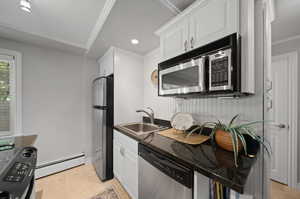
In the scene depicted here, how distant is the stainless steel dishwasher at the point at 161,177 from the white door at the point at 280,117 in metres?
1.93

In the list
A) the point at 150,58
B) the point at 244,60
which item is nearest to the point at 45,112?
the point at 150,58

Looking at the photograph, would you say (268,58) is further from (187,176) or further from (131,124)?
(131,124)

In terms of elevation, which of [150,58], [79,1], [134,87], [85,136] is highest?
[79,1]

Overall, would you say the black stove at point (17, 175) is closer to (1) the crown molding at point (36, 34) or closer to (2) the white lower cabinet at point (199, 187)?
(2) the white lower cabinet at point (199, 187)

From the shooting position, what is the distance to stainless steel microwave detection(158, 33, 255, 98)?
0.82m

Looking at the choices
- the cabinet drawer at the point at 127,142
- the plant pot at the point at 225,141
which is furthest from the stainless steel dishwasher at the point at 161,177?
the plant pot at the point at 225,141

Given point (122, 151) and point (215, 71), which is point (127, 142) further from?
point (215, 71)

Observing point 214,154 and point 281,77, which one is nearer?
point 214,154

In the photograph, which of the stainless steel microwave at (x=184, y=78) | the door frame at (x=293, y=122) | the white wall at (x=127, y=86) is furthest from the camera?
the white wall at (x=127, y=86)

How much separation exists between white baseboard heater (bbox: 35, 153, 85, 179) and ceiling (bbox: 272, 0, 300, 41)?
377 cm

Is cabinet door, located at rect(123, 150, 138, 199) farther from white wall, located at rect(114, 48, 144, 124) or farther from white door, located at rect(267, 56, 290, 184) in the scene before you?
white door, located at rect(267, 56, 290, 184)

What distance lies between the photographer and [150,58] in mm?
2174

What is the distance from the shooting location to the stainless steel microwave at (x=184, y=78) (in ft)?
3.24

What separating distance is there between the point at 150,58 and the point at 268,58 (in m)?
1.61
